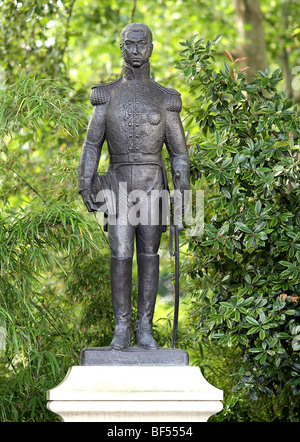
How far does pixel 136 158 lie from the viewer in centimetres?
425

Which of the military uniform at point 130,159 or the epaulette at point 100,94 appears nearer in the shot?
the military uniform at point 130,159

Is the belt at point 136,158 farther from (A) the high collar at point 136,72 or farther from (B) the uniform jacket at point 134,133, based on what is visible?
(A) the high collar at point 136,72

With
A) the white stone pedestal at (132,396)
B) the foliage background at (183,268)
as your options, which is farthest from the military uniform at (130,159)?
the foliage background at (183,268)

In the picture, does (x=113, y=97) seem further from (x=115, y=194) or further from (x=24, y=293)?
(x=24, y=293)

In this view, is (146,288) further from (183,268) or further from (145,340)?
(183,268)

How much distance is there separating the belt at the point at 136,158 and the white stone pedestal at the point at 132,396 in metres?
1.27

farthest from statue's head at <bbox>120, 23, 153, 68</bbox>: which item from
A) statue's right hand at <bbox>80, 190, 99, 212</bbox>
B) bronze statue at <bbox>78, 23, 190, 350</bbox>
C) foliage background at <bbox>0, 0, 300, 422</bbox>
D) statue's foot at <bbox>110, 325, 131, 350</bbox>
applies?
statue's foot at <bbox>110, 325, 131, 350</bbox>

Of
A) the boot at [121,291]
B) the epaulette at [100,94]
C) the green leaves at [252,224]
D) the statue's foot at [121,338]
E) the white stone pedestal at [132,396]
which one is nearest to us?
the white stone pedestal at [132,396]

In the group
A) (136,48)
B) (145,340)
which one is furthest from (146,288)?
(136,48)

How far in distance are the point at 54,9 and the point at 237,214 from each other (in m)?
3.91

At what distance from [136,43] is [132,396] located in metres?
2.15

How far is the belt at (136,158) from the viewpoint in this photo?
425 centimetres

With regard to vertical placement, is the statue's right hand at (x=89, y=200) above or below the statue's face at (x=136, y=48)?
below

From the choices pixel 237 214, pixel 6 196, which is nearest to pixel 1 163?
pixel 6 196
